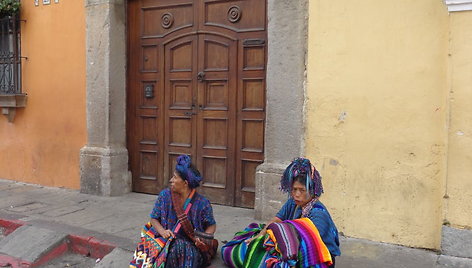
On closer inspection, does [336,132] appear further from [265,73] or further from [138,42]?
[138,42]

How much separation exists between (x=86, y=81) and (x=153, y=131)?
1.16 meters

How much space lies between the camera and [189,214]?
365 cm

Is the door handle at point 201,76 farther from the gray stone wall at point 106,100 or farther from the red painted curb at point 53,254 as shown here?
the red painted curb at point 53,254

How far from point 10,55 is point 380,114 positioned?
5.58 m

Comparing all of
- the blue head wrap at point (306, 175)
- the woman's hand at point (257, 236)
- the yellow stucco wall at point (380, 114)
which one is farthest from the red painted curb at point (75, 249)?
the yellow stucco wall at point (380, 114)

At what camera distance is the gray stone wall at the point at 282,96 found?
4723 millimetres

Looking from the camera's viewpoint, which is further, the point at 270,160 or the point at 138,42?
the point at 138,42

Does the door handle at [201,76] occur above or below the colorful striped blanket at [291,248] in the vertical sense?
above

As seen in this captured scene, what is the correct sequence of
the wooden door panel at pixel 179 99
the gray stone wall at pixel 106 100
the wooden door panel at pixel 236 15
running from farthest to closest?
the gray stone wall at pixel 106 100 → the wooden door panel at pixel 179 99 → the wooden door panel at pixel 236 15

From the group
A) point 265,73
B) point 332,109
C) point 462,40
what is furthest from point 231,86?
point 462,40

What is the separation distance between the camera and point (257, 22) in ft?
17.5

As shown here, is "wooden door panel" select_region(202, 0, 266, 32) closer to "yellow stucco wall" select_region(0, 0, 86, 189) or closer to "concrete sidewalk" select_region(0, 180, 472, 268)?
"yellow stucco wall" select_region(0, 0, 86, 189)

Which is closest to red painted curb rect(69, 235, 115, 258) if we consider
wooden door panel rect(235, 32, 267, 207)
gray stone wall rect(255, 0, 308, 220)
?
gray stone wall rect(255, 0, 308, 220)

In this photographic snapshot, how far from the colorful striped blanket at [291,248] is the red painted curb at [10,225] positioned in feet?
9.73
